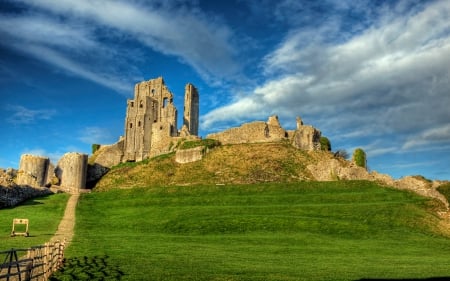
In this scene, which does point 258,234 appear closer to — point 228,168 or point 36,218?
A: point 36,218

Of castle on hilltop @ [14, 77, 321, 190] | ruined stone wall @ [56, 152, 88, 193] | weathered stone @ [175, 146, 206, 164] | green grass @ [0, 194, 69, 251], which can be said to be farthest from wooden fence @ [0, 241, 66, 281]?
ruined stone wall @ [56, 152, 88, 193]

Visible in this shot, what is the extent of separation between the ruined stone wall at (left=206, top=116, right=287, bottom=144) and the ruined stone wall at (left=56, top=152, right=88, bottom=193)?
25.0 meters

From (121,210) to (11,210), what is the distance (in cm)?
1185

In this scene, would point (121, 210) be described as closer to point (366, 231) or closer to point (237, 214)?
point (237, 214)

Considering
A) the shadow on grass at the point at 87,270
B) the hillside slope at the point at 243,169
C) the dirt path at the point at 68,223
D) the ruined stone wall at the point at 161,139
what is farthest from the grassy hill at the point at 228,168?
the shadow on grass at the point at 87,270

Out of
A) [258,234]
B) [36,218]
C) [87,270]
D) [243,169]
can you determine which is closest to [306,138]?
[243,169]

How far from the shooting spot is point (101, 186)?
69.9 meters

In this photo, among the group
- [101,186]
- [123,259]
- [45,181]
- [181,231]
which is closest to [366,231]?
[181,231]

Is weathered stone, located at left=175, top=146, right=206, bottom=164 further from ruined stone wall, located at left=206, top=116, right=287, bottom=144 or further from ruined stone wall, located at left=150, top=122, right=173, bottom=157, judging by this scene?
ruined stone wall, located at left=150, top=122, right=173, bottom=157

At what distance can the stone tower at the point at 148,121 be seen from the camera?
284ft

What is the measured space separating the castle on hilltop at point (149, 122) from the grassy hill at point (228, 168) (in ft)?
32.9

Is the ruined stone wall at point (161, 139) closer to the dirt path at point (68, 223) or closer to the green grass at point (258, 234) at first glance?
the green grass at point (258, 234)

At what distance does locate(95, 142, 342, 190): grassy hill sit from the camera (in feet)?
202

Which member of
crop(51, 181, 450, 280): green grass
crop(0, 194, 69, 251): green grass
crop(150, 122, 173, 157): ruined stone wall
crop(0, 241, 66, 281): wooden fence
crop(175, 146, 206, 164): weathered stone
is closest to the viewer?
crop(0, 241, 66, 281): wooden fence
